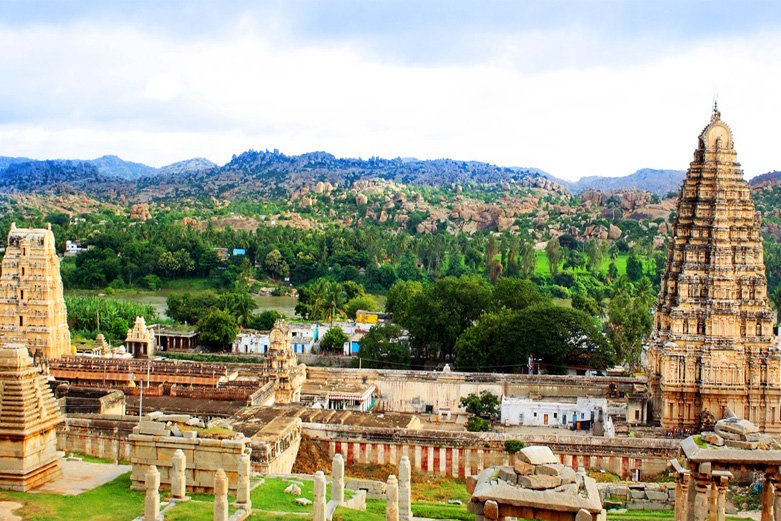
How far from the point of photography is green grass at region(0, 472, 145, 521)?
770 inches

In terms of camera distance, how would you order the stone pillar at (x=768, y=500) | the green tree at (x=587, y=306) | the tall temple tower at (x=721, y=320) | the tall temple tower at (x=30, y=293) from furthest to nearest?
1. the green tree at (x=587, y=306)
2. the tall temple tower at (x=30, y=293)
3. the tall temple tower at (x=721, y=320)
4. the stone pillar at (x=768, y=500)

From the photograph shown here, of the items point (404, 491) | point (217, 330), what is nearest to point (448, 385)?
point (217, 330)

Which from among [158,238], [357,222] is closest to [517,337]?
[158,238]

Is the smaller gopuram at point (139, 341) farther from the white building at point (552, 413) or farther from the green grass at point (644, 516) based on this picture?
the green grass at point (644, 516)

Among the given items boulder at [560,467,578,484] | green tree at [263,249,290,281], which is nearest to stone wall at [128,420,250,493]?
boulder at [560,467,578,484]

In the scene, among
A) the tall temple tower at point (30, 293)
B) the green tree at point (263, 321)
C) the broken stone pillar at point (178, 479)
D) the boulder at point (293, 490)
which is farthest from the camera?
the green tree at point (263, 321)

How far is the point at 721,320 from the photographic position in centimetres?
3412

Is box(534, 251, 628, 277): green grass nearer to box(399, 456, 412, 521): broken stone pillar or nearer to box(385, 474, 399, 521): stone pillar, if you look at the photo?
box(399, 456, 412, 521): broken stone pillar

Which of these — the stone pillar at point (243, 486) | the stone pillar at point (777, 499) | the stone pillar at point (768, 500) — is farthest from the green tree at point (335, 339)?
the stone pillar at point (777, 499)

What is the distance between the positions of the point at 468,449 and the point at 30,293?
24294 mm

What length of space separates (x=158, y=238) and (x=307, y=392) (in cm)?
6930

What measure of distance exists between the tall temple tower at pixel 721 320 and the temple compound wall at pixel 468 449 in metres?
3.33

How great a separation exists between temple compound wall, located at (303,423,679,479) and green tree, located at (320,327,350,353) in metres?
22.4

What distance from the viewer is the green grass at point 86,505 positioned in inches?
770
